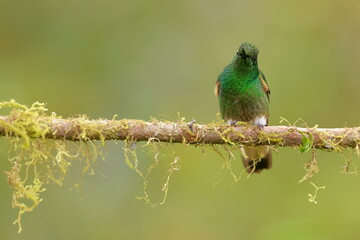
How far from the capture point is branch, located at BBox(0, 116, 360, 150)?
3594mm

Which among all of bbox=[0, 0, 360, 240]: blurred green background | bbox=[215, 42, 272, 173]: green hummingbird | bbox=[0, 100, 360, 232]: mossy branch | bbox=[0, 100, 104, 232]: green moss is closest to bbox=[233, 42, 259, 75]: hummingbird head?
bbox=[215, 42, 272, 173]: green hummingbird

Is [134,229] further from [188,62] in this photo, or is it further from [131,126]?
[131,126]

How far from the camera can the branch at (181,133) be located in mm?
3594

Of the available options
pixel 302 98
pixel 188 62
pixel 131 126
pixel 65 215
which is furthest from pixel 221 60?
pixel 131 126

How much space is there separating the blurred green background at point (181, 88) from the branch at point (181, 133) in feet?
10.5

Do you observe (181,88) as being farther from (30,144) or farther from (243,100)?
(30,144)

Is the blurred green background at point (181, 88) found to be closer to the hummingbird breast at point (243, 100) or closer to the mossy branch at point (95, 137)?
the hummingbird breast at point (243, 100)

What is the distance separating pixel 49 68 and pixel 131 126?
18.5ft

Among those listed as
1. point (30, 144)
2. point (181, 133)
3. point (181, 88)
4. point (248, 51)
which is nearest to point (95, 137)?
point (30, 144)

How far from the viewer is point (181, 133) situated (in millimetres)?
3809

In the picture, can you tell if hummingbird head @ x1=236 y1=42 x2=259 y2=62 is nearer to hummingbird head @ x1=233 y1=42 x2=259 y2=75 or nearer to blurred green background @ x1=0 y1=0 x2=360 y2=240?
hummingbird head @ x1=233 y1=42 x2=259 y2=75

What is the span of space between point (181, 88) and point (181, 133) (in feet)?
17.4

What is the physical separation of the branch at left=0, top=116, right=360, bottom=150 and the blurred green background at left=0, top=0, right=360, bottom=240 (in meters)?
3.21

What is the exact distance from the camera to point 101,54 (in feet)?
30.6
